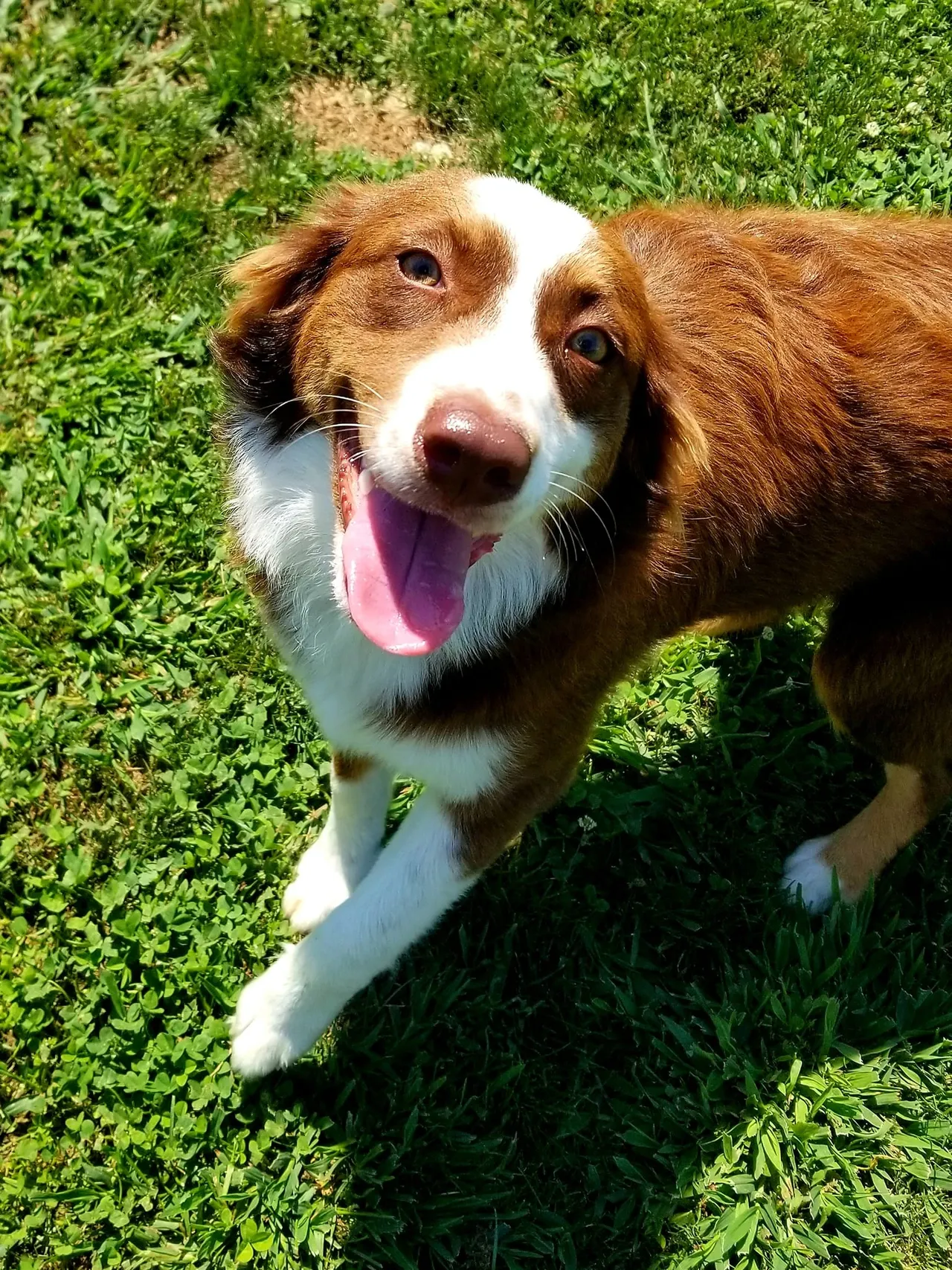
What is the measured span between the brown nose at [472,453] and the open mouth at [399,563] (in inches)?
7.5

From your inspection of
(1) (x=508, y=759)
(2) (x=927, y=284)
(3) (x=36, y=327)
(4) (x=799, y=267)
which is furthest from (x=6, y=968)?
(2) (x=927, y=284)

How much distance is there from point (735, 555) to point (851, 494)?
0.32 m

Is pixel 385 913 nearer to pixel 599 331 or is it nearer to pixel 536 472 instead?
pixel 536 472

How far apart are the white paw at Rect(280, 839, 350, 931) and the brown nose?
1.76 meters

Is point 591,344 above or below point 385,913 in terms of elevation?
above

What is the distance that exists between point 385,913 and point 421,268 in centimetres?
159

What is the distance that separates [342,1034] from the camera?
3383mm

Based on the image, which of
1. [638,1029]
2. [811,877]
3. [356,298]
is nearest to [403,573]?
[356,298]

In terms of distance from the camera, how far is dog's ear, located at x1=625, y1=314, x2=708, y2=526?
100 inches

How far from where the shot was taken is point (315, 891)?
11.4ft

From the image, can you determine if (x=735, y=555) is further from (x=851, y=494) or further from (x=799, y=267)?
(x=799, y=267)

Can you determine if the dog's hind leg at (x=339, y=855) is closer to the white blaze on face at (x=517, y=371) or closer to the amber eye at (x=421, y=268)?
the white blaze on face at (x=517, y=371)

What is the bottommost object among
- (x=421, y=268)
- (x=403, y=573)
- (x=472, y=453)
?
(x=403, y=573)

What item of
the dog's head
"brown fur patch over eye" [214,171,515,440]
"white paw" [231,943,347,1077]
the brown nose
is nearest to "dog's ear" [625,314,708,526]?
the dog's head
